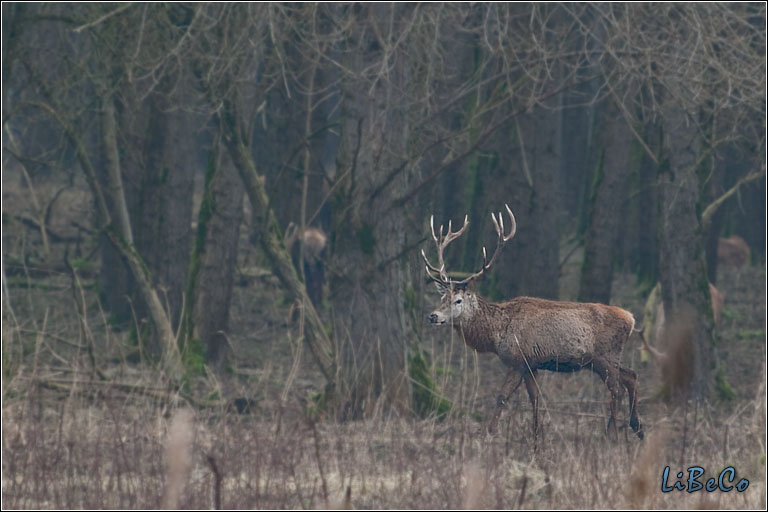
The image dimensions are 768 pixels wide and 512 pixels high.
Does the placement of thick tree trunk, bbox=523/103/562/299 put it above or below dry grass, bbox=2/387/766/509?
above

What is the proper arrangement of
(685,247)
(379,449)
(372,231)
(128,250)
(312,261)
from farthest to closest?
(312,261) < (128,250) < (372,231) < (685,247) < (379,449)

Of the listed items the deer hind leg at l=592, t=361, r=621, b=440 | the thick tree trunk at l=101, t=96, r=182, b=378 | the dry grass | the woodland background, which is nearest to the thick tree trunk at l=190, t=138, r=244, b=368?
the woodland background

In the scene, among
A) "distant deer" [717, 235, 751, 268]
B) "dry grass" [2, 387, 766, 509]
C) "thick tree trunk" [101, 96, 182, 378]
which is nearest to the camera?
"dry grass" [2, 387, 766, 509]

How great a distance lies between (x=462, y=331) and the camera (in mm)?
3496

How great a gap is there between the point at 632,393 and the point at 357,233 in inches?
274

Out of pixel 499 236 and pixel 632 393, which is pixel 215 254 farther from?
pixel 632 393

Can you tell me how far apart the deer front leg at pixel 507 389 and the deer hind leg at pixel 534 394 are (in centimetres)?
3

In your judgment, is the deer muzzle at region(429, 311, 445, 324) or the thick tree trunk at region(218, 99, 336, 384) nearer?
the deer muzzle at region(429, 311, 445, 324)

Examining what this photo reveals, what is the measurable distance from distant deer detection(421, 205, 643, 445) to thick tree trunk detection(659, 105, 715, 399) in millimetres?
3586

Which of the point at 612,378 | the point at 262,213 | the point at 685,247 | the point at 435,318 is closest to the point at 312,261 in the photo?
the point at 262,213

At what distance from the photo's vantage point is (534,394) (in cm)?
345

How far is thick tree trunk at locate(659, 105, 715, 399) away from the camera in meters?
7.96

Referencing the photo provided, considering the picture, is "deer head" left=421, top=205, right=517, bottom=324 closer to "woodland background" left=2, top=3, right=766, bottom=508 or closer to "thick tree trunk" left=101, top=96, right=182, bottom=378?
"woodland background" left=2, top=3, right=766, bottom=508

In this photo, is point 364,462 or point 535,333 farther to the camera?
point 364,462
